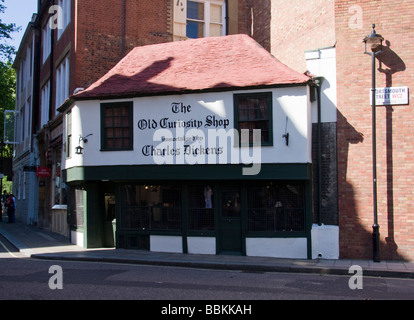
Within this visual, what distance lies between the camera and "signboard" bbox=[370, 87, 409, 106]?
1300cm

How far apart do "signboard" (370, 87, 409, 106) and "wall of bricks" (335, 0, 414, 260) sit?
138 mm

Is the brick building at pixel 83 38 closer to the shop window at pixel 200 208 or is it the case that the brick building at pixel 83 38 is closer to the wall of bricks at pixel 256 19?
the wall of bricks at pixel 256 19

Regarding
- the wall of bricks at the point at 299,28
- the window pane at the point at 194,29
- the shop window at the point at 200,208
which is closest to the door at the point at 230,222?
the shop window at the point at 200,208

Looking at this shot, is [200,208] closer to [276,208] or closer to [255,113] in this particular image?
[276,208]

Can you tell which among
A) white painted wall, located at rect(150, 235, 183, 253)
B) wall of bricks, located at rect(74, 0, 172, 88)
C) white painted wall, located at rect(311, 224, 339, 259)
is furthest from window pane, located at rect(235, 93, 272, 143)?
wall of bricks, located at rect(74, 0, 172, 88)

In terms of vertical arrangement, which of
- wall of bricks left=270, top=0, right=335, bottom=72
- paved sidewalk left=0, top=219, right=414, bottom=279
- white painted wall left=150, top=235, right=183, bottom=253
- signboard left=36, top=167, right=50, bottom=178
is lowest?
paved sidewalk left=0, top=219, right=414, bottom=279

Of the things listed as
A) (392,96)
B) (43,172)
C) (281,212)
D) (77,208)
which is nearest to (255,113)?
(281,212)

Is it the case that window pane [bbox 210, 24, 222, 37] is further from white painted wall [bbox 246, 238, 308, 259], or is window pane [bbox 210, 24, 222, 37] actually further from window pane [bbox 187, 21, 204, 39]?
white painted wall [bbox 246, 238, 308, 259]

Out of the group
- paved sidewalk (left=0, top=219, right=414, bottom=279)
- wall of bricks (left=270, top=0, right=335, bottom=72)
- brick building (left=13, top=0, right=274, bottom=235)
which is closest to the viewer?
paved sidewalk (left=0, top=219, right=414, bottom=279)

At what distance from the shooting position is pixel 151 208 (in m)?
14.8

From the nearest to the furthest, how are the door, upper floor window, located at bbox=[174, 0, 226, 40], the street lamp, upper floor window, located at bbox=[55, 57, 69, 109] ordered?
the street lamp
the door
upper floor window, located at bbox=[55, 57, 69, 109]
upper floor window, located at bbox=[174, 0, 226, 40]

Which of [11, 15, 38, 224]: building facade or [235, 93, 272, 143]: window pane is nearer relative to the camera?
[235, 93, 272, 143]: window pane
